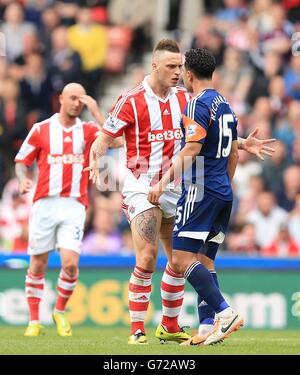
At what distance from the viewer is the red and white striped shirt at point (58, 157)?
44.4ft

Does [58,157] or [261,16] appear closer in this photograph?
[58,157]

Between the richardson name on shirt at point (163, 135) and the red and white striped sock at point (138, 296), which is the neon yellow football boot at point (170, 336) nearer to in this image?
the red and white striped sock at point (138, 296)

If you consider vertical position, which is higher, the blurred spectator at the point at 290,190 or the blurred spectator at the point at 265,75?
the blurred spectator at the point at 265,75

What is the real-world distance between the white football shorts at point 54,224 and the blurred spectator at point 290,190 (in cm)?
543

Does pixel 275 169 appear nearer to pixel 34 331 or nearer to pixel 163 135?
pixel 34 331

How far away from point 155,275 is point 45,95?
5.17 meters

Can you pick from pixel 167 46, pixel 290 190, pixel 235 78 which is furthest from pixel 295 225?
pixel 167 46

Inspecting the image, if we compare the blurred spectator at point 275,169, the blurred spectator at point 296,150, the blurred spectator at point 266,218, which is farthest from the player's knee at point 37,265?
the blurred spectator at point 296,150

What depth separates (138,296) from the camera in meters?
A: 11.1

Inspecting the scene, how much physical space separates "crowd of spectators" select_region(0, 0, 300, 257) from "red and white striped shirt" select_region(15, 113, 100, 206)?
377 cm

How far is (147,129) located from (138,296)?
5.30ft

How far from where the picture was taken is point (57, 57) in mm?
20281
